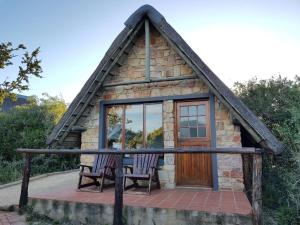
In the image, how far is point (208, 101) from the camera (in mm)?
6004

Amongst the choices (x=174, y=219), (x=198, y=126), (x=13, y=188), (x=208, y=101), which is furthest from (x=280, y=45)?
(x=13, y=188)

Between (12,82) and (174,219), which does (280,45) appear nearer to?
(174,219)

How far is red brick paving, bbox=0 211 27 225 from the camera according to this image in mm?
4314

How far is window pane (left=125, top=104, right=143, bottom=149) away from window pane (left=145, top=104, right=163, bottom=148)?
0.19 meters

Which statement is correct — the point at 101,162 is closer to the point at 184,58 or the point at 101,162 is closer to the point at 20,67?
the point at 20,67

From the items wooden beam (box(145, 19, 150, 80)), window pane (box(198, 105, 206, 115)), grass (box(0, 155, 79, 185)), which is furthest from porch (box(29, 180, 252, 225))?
grass (box(0, 155, 79, 185))

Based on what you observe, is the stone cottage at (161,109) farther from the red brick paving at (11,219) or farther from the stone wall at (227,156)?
the red brick paving at (11,219)

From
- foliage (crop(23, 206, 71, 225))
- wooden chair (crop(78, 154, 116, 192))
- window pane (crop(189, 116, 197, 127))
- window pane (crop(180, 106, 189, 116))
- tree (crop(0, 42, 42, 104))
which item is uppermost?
tree (crop(0, 42, 42, 104))

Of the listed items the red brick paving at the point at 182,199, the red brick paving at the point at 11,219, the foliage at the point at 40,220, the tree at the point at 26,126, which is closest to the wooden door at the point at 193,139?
the red brick paving at the point at 182,199

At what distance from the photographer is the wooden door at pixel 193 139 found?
19.2 ft

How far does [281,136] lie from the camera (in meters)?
6.90

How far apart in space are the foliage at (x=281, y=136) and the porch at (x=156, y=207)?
3.49ft

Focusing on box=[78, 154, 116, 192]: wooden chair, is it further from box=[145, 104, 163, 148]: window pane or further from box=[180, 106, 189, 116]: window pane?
box=[180, 106, 189, 116]: window pane

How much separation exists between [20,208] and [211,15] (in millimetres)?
6747
